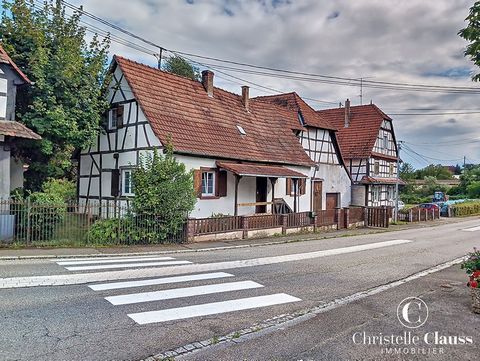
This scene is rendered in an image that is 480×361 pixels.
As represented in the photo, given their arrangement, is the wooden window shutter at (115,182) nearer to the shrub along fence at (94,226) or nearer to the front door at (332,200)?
the shrub along fence at (94,226)

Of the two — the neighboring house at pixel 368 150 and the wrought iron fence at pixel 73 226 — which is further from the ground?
the neighboring house at pixel 368 150

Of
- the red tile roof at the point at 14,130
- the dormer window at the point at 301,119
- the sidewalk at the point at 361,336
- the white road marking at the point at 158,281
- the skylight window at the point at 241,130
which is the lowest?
the sidewalk at the point at 361,336

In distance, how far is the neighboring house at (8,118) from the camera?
48.0ft

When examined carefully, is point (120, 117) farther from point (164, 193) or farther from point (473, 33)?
point (473, 33)

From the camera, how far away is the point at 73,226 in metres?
14.3

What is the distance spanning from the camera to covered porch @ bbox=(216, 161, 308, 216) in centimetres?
1892

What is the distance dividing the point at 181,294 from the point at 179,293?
0.26 ft

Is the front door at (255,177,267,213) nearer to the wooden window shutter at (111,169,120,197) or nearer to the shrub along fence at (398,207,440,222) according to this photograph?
the wooden window shutter at (111,169,120,197)

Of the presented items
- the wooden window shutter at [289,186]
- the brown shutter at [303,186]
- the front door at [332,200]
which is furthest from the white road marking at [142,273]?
the front door at [332,200]

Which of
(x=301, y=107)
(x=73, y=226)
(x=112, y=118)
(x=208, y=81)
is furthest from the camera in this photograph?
(x=301, y=107)

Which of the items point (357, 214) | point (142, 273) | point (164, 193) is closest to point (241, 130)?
point (164, 193)

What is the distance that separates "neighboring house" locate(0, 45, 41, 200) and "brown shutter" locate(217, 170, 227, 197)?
794 cm

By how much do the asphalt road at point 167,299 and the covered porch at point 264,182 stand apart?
5.90 m

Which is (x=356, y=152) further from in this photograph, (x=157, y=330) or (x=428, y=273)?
(x=157, y=330)
